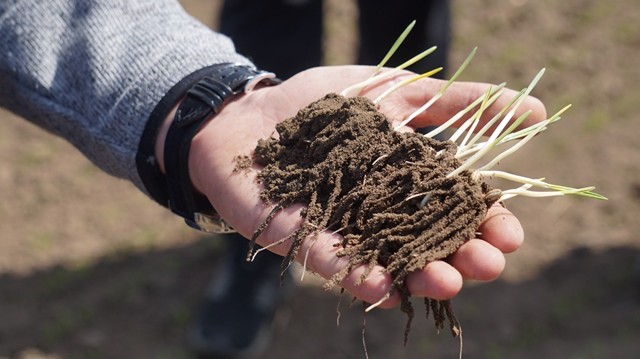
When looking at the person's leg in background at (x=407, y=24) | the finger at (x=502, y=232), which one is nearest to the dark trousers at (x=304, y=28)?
the person's leg in background at (x=407, y=24)

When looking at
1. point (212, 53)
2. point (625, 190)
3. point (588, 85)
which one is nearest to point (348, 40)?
point (588, 85)

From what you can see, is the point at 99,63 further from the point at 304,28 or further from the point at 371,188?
the point at 304,28

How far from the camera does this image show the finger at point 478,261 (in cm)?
140

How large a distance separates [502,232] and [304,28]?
1603mm

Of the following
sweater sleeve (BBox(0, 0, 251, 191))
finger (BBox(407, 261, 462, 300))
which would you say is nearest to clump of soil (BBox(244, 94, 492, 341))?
finger (BBox(407, 261, 462, 300))

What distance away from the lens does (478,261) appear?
1.41 metres

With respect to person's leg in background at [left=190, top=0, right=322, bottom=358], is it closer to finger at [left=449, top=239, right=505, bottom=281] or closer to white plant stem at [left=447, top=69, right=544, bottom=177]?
white plant stem at [left=447, top=69, right=544, bottom=177]

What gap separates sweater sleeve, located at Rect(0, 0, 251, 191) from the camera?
1.85 metres

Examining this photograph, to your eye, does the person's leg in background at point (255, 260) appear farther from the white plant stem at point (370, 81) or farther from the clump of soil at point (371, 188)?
the clump of soil at point (371, 188)


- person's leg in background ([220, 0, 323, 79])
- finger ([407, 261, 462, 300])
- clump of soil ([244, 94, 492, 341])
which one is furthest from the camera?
person's leg in background ([220, 0, 323, 79])

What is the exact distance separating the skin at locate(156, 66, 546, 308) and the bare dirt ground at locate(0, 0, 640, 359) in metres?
1.32

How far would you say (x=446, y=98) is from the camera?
1.80 meters

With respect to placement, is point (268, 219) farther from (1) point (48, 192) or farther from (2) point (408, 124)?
(1) point (48, 192)

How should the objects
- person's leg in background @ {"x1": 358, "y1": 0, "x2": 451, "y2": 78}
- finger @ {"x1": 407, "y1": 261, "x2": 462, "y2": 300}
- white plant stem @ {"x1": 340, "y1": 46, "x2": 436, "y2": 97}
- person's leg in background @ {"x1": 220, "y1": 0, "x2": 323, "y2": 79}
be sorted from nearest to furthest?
1. finger @ {"x1": 407, "y1": 261, "x2": 462, "y2": 300}
2. white plant stem @ {"x1": 340, "y1": 46, "x2": 436, "y2": 97}
3. person's leg in background @ {"x1": 220, "y1": 0, "x2": 323, "y2": 79}
4. person's leg in background @ {"x1": 358, "y1": 0, "x2": 451, "y2": 78}
